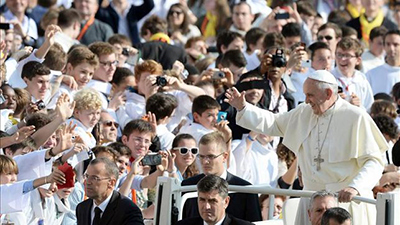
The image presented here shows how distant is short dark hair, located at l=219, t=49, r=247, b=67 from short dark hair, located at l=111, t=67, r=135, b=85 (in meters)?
1.42

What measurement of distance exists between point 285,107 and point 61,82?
261 cm

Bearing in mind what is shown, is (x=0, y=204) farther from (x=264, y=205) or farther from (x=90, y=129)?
(x=264, y=205)

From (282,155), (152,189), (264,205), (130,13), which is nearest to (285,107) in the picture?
(282,155)

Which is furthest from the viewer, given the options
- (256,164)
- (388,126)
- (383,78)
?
(383,78)

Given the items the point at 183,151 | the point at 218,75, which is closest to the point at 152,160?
the point at 183,151

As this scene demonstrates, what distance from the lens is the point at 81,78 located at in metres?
14.0

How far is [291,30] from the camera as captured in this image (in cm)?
1717

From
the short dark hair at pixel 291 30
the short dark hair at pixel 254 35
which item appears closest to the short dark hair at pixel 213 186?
the short dark hair at pixel 254 35

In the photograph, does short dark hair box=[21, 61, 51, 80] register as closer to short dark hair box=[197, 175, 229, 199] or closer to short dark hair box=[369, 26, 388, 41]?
short dark hair box=[197, 175, 229, 199]

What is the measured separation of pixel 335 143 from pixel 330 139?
7 cm

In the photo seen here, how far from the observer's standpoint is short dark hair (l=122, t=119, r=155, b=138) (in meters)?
12.7

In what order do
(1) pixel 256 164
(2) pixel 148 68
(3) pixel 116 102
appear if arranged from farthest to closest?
(2) pixel 148 68
(3) pixel 116 102
(1) pixel 256 164

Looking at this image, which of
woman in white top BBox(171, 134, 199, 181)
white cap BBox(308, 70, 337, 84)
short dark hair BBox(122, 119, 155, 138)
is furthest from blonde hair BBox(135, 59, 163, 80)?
white cap BBox(308, 70, 337, 84)

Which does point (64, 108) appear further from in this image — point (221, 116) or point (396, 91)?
point (396, 91)
